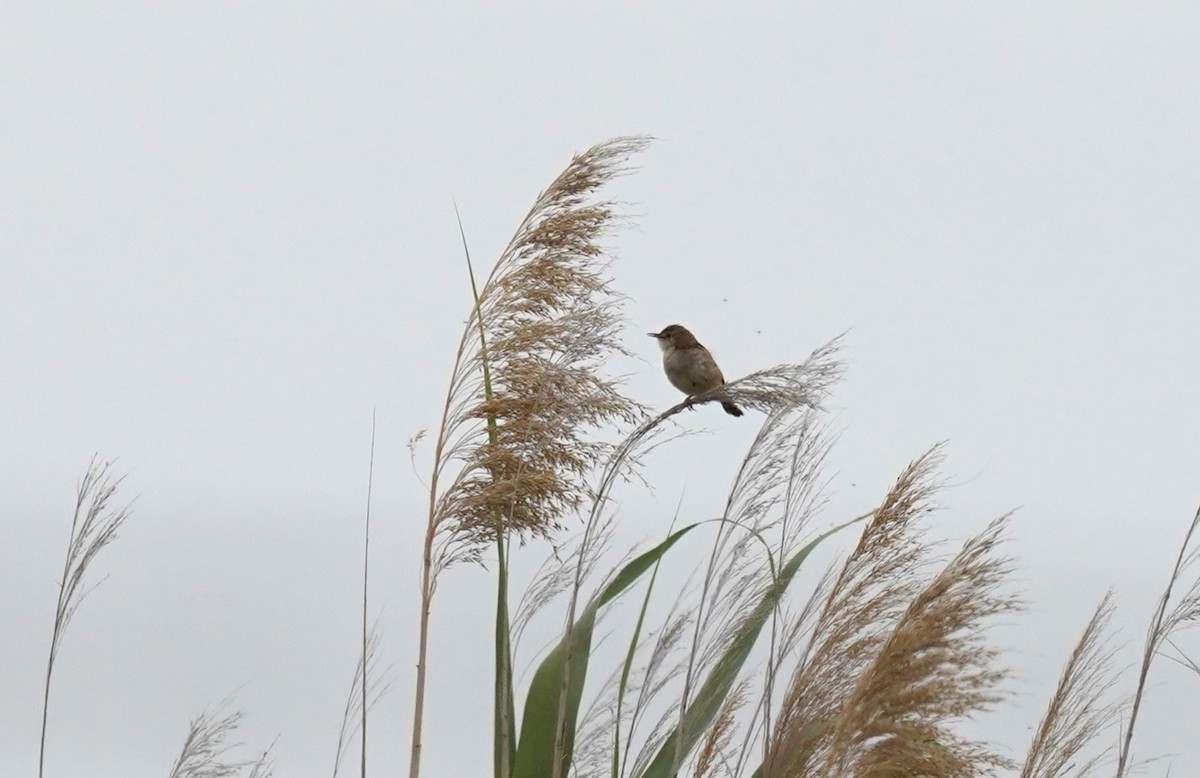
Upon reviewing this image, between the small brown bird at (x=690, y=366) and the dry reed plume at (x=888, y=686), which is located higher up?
the small brown bird at (x=690, y=366)

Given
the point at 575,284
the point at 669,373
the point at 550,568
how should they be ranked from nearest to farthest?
the point at 550,568, the point at 575,284, the point at 669,373

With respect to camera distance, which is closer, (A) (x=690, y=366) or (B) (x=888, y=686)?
(B) (x=888, y=686)

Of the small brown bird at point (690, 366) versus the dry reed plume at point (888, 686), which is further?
the small brown bird at point (690, 366)

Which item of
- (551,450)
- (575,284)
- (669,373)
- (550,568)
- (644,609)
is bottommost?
(644,609)

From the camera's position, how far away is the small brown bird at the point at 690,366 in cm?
402

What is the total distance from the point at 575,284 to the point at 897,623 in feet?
3.81

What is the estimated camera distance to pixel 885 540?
8.25 feet

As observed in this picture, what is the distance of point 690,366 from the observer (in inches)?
159

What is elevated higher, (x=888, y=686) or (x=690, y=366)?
(x=690, y=366)

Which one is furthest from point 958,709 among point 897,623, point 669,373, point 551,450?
point 669,373

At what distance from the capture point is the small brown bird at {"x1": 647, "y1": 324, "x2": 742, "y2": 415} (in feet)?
13.2

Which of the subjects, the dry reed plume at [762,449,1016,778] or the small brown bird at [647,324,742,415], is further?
the small brown bird at [647,324,742,415]

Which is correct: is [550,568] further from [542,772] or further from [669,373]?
[669,373]

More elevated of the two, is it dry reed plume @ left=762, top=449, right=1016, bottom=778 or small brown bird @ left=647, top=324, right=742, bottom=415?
small brown bird @ left=647, top=324, right=742, bottom=415
